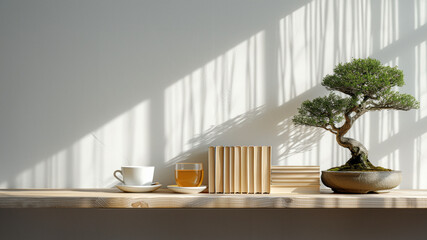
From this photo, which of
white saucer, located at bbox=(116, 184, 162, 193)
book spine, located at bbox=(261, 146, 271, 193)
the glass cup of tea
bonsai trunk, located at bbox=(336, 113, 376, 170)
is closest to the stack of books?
book spine, located at bbox=(261, 146, 271, 193)

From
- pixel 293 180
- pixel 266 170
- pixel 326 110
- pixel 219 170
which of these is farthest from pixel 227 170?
pixel 326 110

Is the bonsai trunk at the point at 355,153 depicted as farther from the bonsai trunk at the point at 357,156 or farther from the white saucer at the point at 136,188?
the white saucer at the point at 136,188

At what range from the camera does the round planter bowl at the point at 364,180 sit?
4.30 feet

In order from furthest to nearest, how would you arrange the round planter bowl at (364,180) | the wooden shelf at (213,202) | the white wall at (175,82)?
the white wall at (175,82), the round planter bowl at (364,180), the wooden shelf at (213,202)

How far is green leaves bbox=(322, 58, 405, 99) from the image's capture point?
1348mm

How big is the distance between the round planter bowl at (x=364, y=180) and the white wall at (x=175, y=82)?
23 cm

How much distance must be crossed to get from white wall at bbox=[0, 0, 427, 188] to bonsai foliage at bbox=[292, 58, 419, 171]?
0.18m

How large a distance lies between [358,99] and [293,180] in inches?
14.7

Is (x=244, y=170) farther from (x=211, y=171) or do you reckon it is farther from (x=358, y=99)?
(x=358, y=99)

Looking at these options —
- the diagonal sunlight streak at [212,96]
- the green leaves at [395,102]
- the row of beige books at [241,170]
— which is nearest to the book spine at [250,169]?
the row of beige books at [241,170]

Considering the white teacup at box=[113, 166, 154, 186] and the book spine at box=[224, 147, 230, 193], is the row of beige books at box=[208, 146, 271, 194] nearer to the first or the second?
the book spine at box=[224, 147, 230, 193]

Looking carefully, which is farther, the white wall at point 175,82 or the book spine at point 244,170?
the white wall at point 175,82

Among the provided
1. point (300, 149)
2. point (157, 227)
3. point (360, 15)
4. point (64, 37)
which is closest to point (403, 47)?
point (360, 15)

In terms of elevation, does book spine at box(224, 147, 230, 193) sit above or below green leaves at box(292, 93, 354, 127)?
below
